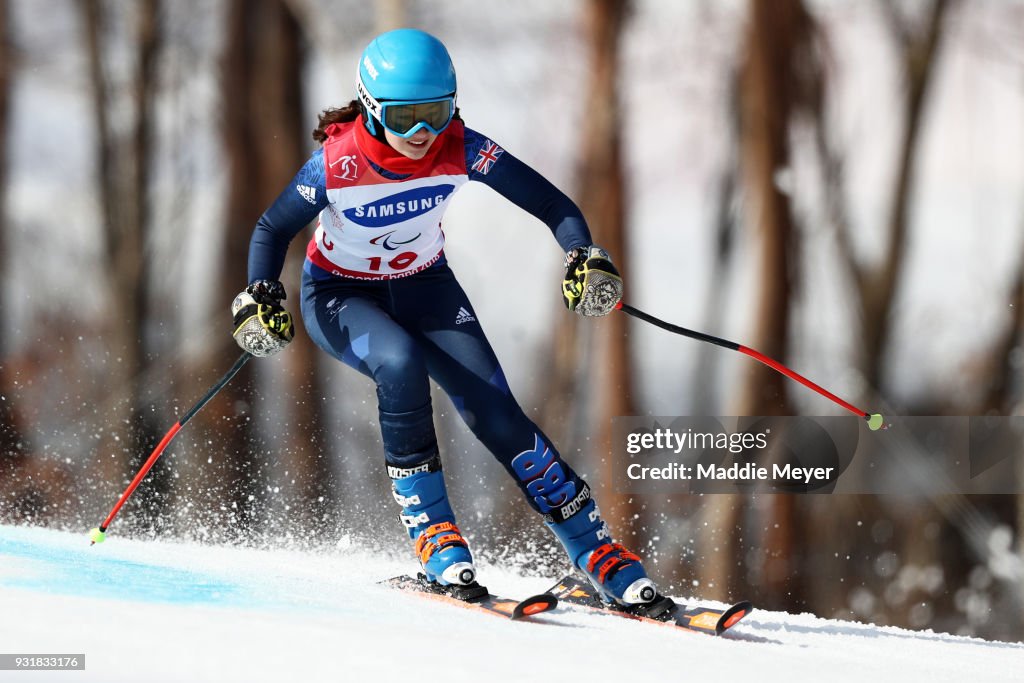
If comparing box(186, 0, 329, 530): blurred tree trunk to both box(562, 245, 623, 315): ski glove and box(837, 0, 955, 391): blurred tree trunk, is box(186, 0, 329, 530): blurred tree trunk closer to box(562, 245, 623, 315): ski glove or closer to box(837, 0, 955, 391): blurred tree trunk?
box(837, 0, 955, 391): blurred tree trunk

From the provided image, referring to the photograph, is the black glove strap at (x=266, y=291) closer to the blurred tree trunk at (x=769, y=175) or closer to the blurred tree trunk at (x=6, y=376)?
the blurred tree trunk at (x=769, y=175)

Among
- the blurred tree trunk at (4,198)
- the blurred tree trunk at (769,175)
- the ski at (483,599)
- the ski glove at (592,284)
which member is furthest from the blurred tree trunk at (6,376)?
the ski glove at (592,284)

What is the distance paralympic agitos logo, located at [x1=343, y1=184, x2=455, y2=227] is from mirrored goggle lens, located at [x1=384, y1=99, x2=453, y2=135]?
0.23 meters

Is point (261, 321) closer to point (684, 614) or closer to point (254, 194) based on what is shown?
point (684, 614)

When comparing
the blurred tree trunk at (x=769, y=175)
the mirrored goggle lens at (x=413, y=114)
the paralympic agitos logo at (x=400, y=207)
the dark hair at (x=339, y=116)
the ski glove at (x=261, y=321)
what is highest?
the blurred tree trunk at (x=769, y=175)

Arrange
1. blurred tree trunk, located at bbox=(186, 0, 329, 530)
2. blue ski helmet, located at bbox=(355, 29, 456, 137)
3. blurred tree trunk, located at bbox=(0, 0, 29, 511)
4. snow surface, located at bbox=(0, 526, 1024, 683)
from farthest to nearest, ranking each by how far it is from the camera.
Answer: blurred tree trunk, located at bbox=(0, 0, 29, 511) → blurred tree trunk, located at bbox=(186, 0, 329, 530) → blue ski helmet, located at bbox=(355, 29, 456, 137) → snow surface, located at bbox=(0, 526, 1024, 683)

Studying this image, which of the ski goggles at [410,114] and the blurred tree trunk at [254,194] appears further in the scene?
the blurred tree trunk at [254,194]

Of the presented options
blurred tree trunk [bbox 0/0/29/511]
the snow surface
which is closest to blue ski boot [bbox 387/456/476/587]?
the snow surface

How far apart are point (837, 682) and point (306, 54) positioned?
764cm

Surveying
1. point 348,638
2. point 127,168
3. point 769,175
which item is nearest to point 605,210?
point 769,175

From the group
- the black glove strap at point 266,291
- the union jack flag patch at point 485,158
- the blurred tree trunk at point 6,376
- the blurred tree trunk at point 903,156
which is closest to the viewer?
the black glove strap at point 266,291

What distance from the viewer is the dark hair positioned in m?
3.31

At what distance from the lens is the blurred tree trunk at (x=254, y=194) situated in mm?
8539

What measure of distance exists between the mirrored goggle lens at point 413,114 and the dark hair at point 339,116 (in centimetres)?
34
